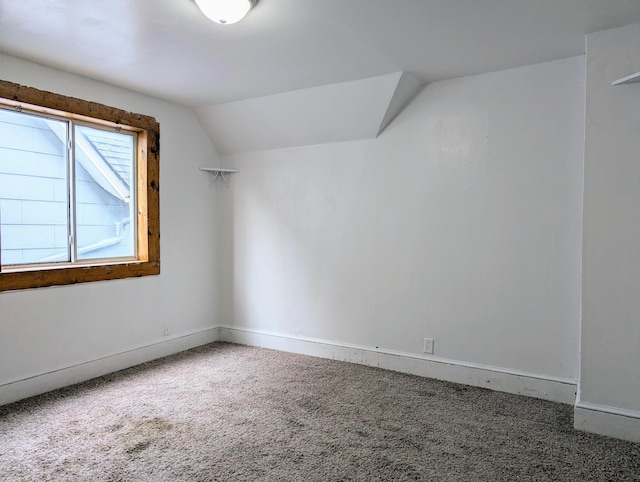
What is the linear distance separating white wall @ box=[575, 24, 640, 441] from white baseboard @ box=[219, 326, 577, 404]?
0.43 m

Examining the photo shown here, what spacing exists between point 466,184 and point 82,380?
3493 millimetres

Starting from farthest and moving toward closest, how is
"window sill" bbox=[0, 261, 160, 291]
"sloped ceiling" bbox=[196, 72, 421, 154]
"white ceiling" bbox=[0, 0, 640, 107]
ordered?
1. "sloped ceiling" bbox=[196, 72, 421, 154]
2. "window sill" bbox=[0, 261, 160, 291]
3. "white ceiling" bbox=[0, 0, 640, 107]

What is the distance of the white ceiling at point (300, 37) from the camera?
2254mm

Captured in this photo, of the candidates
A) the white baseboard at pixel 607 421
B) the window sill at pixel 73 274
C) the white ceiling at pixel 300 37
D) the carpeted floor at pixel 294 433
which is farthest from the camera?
the window sill at pixel 73 274

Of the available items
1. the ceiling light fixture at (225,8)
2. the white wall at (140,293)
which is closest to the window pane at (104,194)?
the white wall at (140,293)

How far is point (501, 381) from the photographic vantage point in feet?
10.5

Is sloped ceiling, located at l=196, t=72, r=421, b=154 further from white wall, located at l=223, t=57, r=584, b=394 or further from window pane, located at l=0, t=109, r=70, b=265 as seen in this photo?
window pane, located at l=0, t=109, r=70, b=265

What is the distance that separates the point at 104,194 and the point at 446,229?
3.00m

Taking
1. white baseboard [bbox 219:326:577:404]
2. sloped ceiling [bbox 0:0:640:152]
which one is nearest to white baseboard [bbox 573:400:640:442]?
white baseboard [bbox 219:326:577:404]

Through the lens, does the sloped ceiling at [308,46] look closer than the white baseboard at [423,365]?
Yes

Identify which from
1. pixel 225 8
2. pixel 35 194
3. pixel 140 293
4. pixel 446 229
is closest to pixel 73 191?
pixel 35 194

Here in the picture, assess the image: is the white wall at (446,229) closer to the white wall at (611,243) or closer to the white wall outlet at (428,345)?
the white wall outlet at (428,345)

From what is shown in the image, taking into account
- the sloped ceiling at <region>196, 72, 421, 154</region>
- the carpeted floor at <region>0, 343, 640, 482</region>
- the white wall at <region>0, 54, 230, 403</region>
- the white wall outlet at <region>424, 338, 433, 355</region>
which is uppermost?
the sloped ceiling at <region>196, 72, 421, 154</region>

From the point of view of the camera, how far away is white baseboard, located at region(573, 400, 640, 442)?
246cm
